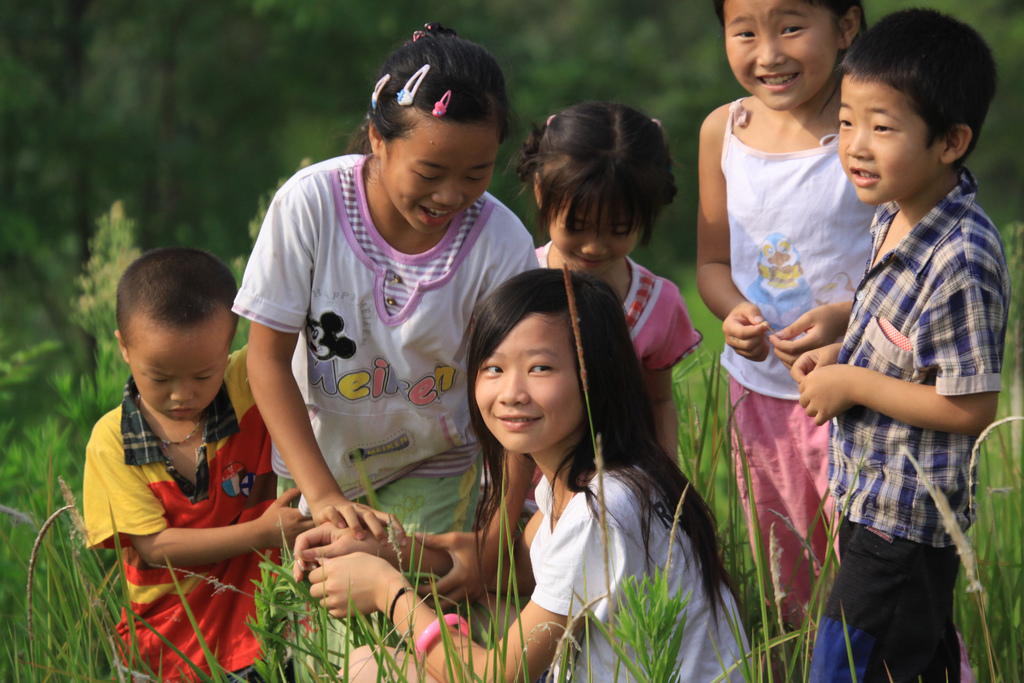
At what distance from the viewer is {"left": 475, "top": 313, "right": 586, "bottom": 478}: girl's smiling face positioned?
1.65 metres

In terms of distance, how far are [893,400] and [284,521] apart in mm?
1247

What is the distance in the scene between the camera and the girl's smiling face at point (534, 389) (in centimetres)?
165

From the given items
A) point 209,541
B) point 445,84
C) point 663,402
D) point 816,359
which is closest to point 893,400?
point 816,359

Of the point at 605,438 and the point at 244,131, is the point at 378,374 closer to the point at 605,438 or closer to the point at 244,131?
the point at 605,438

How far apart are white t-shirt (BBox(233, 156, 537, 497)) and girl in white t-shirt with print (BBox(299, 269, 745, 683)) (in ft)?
1.02

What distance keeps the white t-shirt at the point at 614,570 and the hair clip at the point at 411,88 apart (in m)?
0.83

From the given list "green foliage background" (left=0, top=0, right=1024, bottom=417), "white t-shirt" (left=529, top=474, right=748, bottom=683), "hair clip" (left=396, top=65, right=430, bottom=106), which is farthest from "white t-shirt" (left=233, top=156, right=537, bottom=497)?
"green foliage background" (left=0, top=0, right=1024, bottom=417)

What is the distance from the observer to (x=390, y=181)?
196 cm

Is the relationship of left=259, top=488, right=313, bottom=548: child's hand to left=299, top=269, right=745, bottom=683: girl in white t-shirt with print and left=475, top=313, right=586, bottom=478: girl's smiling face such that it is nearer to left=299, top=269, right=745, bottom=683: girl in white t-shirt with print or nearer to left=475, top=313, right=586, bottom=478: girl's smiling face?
left=299, top=269, right=745, bottom=683: girl in white t-shirt with print

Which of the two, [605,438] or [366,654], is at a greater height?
[605,438]

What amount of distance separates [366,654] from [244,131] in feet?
24.0

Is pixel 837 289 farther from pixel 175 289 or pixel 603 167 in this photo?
pixel 175 289

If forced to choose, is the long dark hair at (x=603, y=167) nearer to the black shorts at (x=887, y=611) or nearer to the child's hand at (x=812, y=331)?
the child's hand at (x=812, y=331)

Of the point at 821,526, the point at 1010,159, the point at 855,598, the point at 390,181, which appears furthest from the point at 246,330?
the point at 1010,159
